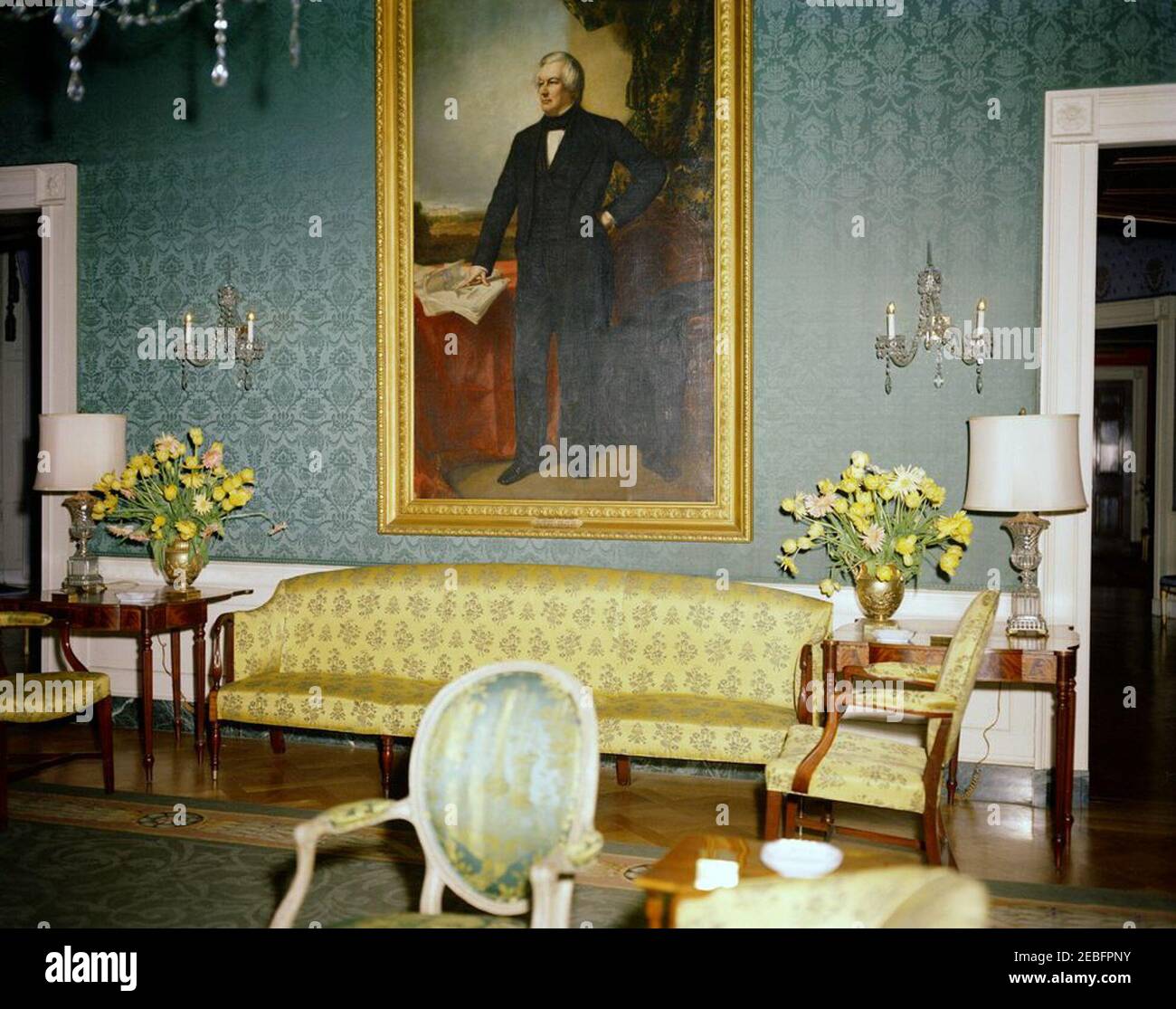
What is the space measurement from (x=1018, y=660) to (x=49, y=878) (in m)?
3.23

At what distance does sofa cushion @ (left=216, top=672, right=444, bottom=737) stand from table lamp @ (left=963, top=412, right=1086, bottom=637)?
2.27m

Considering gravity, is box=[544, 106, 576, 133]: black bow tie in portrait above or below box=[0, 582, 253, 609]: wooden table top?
above

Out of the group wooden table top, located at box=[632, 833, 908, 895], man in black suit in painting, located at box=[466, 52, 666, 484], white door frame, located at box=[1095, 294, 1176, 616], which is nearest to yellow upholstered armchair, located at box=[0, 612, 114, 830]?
man in black suit in painting, located at box=[466, 52, 666, 484]

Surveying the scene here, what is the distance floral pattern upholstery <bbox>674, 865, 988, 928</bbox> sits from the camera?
1446mm

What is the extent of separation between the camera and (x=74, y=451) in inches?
189

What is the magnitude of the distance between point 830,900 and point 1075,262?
3.34 metres

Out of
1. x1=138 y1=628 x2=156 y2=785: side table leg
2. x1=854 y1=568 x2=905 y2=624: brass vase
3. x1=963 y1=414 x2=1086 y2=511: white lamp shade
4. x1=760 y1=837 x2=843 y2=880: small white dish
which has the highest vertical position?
x1=963 y1=414 x2=1086 y2=511: white lamp shade

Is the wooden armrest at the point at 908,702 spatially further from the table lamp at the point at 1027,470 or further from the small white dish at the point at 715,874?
the small white dish at the point at 715,874

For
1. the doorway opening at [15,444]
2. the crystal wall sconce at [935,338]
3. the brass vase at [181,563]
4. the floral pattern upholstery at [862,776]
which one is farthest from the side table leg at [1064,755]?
the doorway opening at [15,444]

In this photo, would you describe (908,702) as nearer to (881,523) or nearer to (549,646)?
(881,523)

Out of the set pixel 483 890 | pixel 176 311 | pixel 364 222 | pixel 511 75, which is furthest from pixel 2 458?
pixel 483 890

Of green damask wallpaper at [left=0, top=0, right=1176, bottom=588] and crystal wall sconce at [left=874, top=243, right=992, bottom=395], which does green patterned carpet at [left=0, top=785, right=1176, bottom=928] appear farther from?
crystal wall sconce at [left=874, top=243, right=992, bottom=395]

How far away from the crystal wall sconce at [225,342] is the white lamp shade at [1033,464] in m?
3.40

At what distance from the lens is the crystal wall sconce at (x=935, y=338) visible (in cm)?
420
